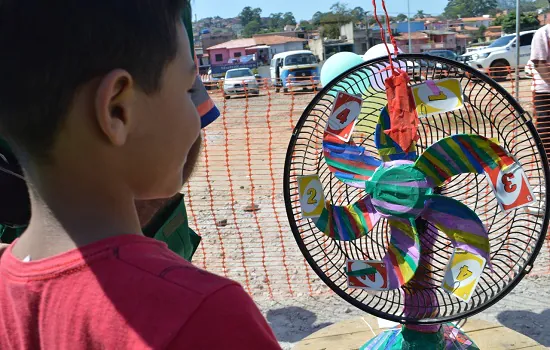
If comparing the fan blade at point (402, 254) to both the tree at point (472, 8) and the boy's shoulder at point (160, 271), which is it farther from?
the tree at point (472, 8)

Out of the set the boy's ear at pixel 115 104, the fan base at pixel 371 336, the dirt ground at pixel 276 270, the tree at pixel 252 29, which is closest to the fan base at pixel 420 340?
the fan base at pixel 371 336

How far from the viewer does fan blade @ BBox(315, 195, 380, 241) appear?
1.84m

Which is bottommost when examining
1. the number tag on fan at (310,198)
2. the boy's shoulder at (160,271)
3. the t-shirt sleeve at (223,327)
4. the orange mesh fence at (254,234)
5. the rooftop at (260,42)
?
the orange mesh fence at (254,234)

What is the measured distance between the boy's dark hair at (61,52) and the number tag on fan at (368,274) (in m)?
1.25

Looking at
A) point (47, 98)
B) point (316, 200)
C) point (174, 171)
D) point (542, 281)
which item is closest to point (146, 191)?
point (174, 171)

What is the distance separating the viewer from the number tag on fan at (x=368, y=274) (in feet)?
5.90

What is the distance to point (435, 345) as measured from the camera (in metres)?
1.92

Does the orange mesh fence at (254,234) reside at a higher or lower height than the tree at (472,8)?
lower

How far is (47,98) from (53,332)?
0.28 m

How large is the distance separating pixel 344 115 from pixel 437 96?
0.98 ft

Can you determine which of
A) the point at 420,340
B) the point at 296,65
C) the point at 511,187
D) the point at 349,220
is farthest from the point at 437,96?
the point at 296,65

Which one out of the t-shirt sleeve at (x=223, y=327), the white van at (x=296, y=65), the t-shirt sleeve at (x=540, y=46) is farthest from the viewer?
the white van at (x=296, y=65)

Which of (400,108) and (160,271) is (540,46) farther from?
(160,271)

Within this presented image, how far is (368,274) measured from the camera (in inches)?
71.1
